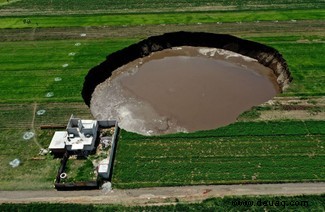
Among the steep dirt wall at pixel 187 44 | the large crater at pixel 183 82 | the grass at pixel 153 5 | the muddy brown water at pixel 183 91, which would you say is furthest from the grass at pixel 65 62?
the grass at pixel 153 5

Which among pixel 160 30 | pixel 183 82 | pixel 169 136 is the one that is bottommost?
pixel 169 136

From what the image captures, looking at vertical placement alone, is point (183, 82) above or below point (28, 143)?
above

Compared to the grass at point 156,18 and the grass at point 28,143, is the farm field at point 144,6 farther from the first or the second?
the grass at point 28,143

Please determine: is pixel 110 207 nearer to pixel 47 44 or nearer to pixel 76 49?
pixel 76 49

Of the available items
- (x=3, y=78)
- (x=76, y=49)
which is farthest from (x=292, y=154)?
(x=3, y=78)

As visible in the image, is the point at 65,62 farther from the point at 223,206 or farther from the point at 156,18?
the point at 223,206

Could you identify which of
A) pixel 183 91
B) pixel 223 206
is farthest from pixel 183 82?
pixel 223 206
